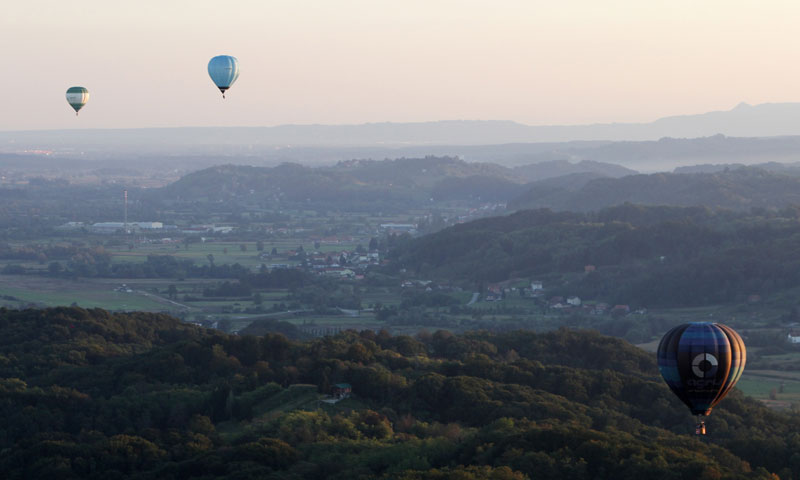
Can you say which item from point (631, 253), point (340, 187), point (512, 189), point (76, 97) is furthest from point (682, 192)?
point (76, 97)

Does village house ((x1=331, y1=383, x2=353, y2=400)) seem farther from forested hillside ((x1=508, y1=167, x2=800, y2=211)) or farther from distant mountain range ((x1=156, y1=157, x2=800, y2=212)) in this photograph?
distant mountain range ((x1=156, y1=157, x2=800, y2=212))

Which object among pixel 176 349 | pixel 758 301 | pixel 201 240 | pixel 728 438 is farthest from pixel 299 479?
pixel 201 240

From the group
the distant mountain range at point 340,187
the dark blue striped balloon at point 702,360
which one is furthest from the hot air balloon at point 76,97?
the distant mountain range at point 340,187

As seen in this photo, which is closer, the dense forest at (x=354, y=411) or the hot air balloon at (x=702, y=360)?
the hot air balloon at (x=702, y=360)

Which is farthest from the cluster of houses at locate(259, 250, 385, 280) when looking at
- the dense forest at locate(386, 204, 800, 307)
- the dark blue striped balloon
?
the dark blue striped balloon

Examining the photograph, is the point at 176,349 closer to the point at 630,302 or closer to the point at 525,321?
the point at 525,321

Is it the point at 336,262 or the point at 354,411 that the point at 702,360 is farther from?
the point at 336,262

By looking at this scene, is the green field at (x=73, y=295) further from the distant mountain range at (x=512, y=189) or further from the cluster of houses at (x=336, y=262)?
the distant mountain range at (x=512, y=189)
